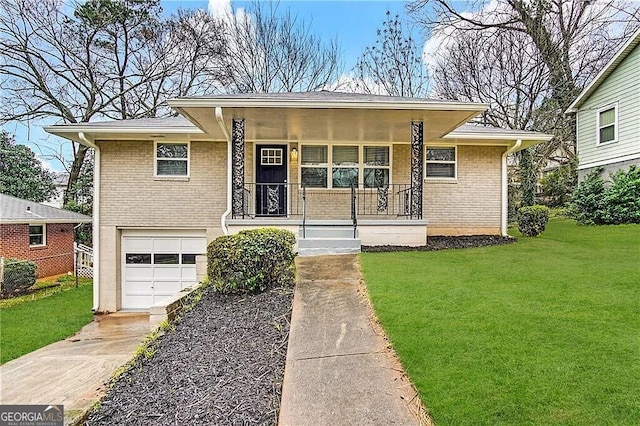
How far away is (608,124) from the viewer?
1555cm

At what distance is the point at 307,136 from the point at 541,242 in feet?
21.8

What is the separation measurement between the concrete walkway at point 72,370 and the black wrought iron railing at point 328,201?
4.53 m

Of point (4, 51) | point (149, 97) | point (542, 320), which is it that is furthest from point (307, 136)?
point (4, 51)

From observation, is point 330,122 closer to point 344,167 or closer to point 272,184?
point 272,184

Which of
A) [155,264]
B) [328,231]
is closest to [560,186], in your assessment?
[328,231]

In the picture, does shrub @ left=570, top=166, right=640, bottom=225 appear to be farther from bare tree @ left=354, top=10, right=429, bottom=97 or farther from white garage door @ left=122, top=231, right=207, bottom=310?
white garage door @ left=122, top=231, right=207, bottom=310

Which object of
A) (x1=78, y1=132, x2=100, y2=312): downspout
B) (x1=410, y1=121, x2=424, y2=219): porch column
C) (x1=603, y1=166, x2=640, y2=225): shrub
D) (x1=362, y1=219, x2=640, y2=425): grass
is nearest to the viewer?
(x1=362, y1=219, x2=640, y2=425): grass

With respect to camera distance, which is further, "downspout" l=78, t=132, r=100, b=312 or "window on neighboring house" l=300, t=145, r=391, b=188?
"window on neighboring house" l=300, t=145, r=391, b=188

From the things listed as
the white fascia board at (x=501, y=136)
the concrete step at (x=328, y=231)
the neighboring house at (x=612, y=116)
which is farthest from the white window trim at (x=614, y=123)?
the concrete step at (x=328, y=231)

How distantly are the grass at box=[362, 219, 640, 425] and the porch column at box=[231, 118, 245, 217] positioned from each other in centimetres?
402

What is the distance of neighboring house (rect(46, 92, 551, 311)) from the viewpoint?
32.7 ft

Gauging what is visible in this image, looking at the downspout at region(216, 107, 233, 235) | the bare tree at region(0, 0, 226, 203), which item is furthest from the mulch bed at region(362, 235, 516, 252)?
the bare tree at region(0, 0, 226, 203)

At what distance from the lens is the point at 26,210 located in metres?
16.5

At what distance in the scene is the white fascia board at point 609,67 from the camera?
14.0 metres
